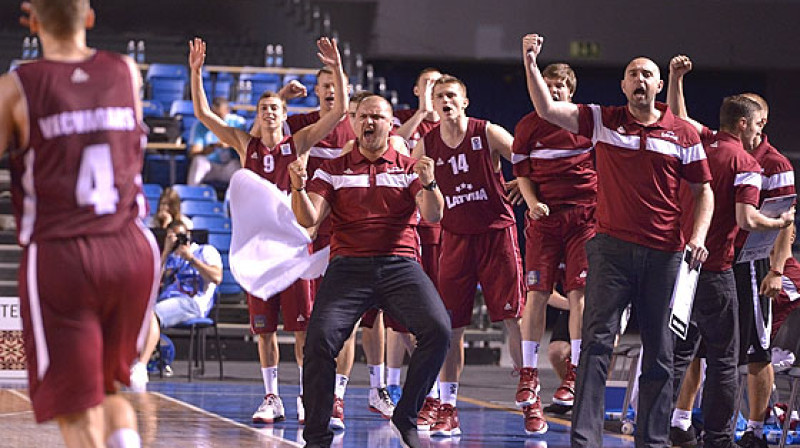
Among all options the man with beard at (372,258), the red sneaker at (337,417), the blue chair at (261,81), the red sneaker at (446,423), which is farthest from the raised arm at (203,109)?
the blue chair at (261,81)

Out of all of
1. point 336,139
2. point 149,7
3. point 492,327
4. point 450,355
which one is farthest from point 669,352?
point 149,7

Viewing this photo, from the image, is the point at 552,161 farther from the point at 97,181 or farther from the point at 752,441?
the point at 97,181

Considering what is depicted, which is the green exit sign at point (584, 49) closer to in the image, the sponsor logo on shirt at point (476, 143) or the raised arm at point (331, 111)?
the sponsor logo on shirt at point (476, 143)

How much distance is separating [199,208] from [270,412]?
6.76 m

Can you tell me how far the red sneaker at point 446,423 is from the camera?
862 centimetres

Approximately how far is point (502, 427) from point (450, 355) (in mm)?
733

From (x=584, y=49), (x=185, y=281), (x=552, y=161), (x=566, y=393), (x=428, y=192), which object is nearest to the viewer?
(x=428, y=192)

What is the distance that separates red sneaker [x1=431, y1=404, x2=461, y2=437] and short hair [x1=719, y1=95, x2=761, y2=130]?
2428 millimetres

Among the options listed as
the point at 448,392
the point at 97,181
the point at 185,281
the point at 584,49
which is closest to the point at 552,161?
the point at 448,392

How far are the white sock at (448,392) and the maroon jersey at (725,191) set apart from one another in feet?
6.21

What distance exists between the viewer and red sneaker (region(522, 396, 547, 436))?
874 centimetres

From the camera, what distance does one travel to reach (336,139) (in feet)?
31.7

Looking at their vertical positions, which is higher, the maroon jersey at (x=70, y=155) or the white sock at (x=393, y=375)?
the maroon jersey at (x=70, y=155)

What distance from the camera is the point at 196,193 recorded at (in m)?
15.9
